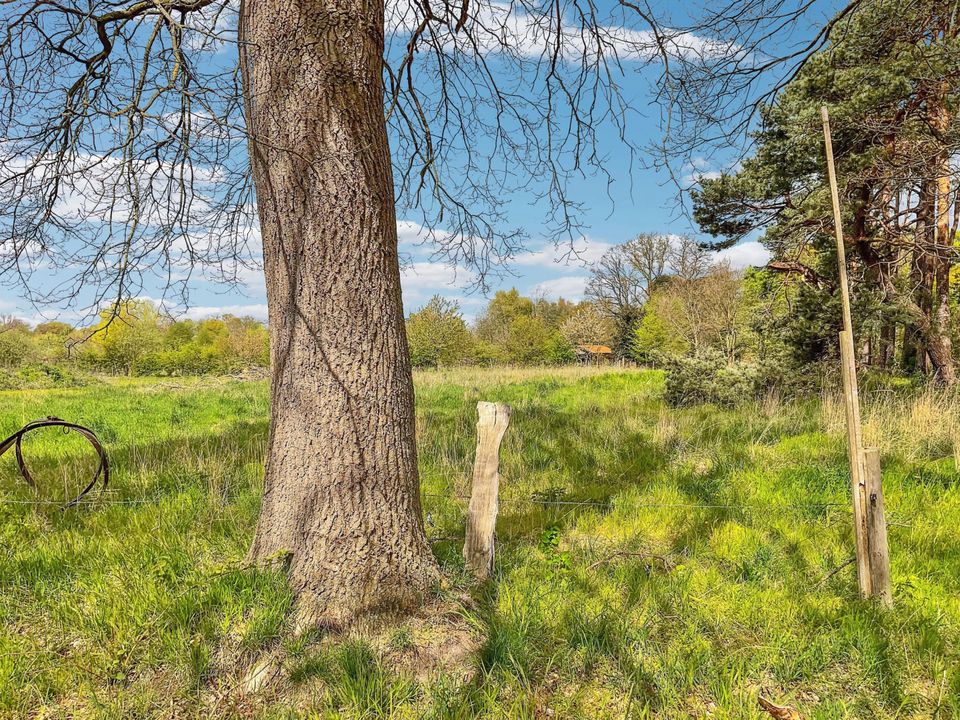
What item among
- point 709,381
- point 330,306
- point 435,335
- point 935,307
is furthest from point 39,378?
point 935,307

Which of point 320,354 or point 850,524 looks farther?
point 850,524

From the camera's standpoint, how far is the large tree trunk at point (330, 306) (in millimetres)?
2746

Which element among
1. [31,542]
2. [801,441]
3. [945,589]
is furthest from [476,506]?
[801,441]

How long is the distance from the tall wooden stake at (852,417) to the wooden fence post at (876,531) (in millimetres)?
29

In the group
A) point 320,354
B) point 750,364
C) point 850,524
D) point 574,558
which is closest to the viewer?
point 320,354

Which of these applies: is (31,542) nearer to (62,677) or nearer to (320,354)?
(62,677)

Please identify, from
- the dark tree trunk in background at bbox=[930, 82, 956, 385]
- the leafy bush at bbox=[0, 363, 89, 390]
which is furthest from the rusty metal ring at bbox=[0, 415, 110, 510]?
the leafy bush at bbox=[0, 363, 89, 390]

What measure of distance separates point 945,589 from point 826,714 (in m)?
1.76

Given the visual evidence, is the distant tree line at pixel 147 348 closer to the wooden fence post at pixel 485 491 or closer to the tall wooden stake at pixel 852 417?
the wooden fence post at pixel 485 491

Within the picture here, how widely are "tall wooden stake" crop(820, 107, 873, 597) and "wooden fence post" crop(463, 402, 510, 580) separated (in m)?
1.81

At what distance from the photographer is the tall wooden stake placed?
2.81m

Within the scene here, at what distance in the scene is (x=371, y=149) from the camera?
2.84m

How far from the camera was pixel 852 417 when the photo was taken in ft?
9.37

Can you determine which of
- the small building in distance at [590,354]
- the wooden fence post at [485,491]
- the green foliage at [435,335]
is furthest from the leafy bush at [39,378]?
the small building in distance at [590,354]
